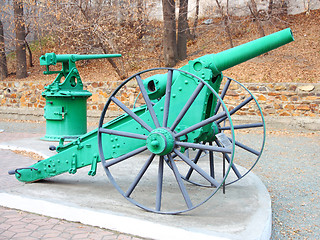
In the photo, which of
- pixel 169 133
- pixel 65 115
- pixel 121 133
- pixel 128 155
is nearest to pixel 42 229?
pixel 128 155

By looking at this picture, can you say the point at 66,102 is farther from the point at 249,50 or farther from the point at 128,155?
the point at 249,50

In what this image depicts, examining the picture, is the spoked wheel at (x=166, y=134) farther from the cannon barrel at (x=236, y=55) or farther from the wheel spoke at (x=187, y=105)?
the cannon barrel at (x=236, y=55)

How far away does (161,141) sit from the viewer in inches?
140

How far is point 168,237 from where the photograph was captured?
3123mm

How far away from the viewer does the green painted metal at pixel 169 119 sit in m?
3.66

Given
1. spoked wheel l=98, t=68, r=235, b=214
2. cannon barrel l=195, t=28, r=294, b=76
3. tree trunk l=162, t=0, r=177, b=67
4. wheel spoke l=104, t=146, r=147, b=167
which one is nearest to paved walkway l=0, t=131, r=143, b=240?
spoked wheel l=98, t=68, r=235, b=214

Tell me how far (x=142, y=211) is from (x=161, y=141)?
0.77m

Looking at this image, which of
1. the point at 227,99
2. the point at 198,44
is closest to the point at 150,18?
the point at 198,44

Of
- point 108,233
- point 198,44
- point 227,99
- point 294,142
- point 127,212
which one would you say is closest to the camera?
point 108,233

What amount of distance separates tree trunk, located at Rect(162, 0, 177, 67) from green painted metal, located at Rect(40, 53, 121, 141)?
294 inches

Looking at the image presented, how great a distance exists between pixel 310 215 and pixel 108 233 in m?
2.35

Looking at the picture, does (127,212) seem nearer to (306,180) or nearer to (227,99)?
(306,180)

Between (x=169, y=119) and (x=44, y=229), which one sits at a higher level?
(x=169, y=119)

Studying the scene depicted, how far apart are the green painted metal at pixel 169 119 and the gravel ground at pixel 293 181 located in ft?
4.14
